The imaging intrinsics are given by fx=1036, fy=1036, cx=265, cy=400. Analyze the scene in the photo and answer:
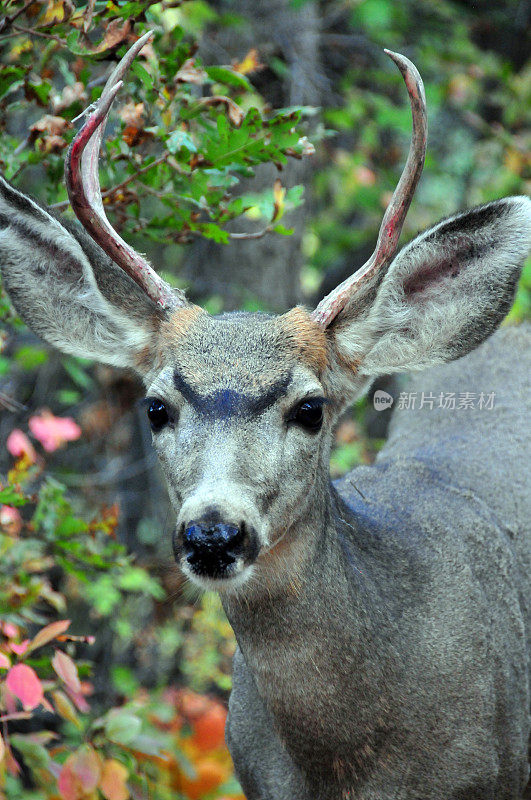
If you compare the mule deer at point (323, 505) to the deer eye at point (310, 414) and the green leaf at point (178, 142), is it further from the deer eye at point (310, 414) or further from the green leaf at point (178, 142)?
the green leaf at point (178, 142)

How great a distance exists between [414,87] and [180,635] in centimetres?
511

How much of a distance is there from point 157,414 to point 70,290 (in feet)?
2.38

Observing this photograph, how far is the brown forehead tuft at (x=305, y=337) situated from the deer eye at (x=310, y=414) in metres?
0.17

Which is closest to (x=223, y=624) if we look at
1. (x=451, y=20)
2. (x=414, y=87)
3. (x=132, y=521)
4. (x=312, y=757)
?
(x=132, y=521)

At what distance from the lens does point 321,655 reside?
11.1ft

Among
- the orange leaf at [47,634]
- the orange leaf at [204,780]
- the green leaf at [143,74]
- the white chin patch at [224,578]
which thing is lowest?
the orange leaf at [204,780]

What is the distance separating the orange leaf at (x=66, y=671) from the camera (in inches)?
137

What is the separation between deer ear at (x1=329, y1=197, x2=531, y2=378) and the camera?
3.54 metres

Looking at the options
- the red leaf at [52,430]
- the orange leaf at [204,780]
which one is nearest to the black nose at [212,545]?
the red leaf at [52,430]

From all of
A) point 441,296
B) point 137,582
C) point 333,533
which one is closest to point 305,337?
point 441,296

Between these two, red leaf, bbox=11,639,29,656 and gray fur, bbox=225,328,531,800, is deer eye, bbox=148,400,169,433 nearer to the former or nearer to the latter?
gray fur, bbox=225,328,531,800

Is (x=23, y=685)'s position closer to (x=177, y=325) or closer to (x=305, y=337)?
(x=177, y=325)

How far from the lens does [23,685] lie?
10.9ft

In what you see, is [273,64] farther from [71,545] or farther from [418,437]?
[71,545]
